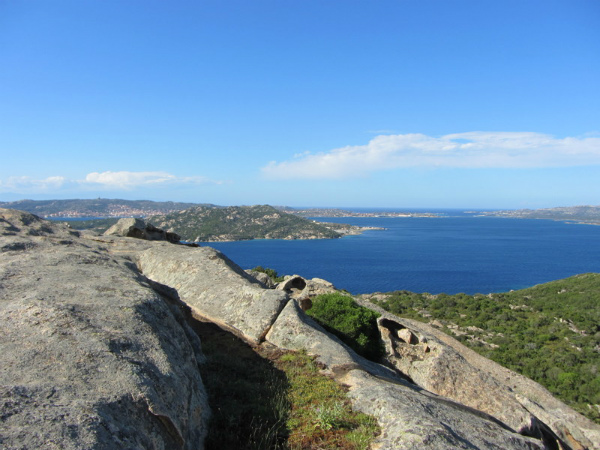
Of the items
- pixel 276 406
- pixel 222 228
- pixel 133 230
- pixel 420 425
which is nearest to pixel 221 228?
pixel 222 228

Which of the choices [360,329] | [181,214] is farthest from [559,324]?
[181,214]

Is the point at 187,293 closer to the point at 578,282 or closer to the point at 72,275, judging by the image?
the point at 72,275

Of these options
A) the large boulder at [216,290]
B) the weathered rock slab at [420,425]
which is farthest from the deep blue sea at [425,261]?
the weathered rock slab at [420,425]

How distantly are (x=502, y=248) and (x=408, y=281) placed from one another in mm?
81119

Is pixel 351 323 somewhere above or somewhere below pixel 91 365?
below

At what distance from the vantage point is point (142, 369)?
17.3 ft

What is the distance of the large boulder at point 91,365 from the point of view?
3771mm

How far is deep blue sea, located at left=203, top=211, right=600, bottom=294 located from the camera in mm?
94250

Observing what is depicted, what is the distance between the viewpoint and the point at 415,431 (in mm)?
5461

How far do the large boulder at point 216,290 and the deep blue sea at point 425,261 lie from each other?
70067 millimetres

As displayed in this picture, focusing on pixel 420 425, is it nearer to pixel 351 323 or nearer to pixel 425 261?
pixel 351 323

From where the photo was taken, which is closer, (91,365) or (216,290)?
(91,365)

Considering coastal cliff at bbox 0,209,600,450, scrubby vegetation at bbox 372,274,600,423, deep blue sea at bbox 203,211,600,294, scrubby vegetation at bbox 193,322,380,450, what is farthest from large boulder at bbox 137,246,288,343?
deep blue sea at bbox 203,211,600,294

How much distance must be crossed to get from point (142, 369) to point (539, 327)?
50400 millimetres
